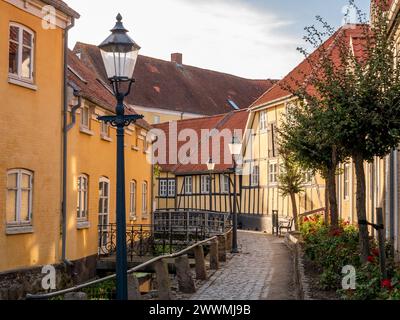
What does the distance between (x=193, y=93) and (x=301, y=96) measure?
49318mm

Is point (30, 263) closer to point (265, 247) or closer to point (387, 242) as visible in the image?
point (387, 242)

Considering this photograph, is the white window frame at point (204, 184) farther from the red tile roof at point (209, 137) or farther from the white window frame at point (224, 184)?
the white window frame at point (224, 184)

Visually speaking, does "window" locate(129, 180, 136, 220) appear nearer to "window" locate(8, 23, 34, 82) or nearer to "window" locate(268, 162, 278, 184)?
"window" locate(8, 23, 34, 82)

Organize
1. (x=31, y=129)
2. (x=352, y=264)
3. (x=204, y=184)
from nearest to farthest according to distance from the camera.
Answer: (x=352, y=264), (x=31, y=129), (x=204, y=184)

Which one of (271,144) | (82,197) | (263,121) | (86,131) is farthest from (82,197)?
(263,121)

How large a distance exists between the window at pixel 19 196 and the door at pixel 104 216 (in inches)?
220

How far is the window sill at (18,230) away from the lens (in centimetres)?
1389

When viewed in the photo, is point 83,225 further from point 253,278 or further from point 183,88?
point 183,88

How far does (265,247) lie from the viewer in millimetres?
26438

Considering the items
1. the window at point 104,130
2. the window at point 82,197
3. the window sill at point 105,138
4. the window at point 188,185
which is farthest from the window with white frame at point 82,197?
the window at point 188,185

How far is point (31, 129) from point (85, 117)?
14.3ft

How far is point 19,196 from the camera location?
47.0 feet

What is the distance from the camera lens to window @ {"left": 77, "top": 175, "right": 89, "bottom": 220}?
18.6 meters
